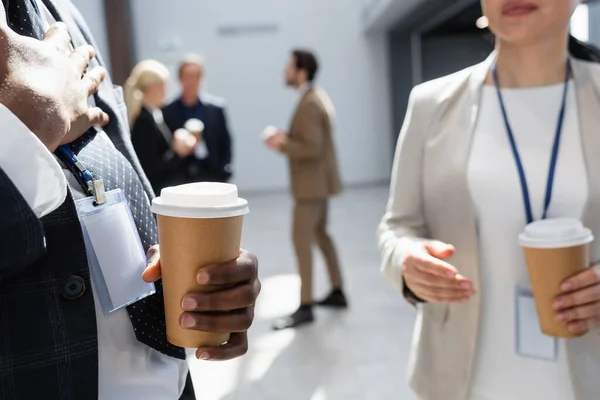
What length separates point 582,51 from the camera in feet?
4.25

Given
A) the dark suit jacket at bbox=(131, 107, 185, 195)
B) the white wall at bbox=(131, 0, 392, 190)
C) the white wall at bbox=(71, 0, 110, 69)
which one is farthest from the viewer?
the white wall at bbox=(131, 0, 392, 190)

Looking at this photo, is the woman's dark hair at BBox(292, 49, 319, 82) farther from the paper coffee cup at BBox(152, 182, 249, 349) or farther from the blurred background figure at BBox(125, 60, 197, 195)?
the paper coffee cup at BBox(152, 182, 249, 349)

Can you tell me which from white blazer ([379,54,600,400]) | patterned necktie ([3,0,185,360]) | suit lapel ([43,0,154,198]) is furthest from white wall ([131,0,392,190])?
patterned necktie ([3,0,185,360])

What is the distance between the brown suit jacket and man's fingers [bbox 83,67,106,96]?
124 inches

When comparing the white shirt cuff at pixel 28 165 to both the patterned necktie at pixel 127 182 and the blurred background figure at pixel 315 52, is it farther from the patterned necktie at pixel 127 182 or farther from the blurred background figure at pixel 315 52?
the blurred background figure at pixel 315 52

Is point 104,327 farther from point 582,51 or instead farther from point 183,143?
point 183,143

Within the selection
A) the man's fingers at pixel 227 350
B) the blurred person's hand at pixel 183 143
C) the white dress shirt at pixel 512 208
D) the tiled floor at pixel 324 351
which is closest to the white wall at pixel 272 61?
the tiled floor at pixel 324 351

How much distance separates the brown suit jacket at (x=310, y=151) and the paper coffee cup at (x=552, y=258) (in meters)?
2.98

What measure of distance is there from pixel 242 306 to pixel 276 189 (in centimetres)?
1145

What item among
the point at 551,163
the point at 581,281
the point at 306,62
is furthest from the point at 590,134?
the point at 306,62

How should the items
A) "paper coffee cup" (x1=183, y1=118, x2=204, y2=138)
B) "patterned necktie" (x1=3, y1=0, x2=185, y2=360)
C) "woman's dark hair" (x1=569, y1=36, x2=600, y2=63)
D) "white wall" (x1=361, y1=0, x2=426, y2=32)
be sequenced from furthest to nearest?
"white wall" (x1=361, y1=0, x2=426, y2=32) → "paper coffee cup" (x1=183, y1=118, x2=204, y2=138) → "woman's dark hair" (x1=569, y1=36, x2=600, y2=63) → "patterned necktie" (x1=3, y1=0, x2=185, y2=360)

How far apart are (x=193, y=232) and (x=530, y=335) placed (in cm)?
77

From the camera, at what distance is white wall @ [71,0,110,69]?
5.34 metres

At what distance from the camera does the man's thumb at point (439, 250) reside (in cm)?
112
